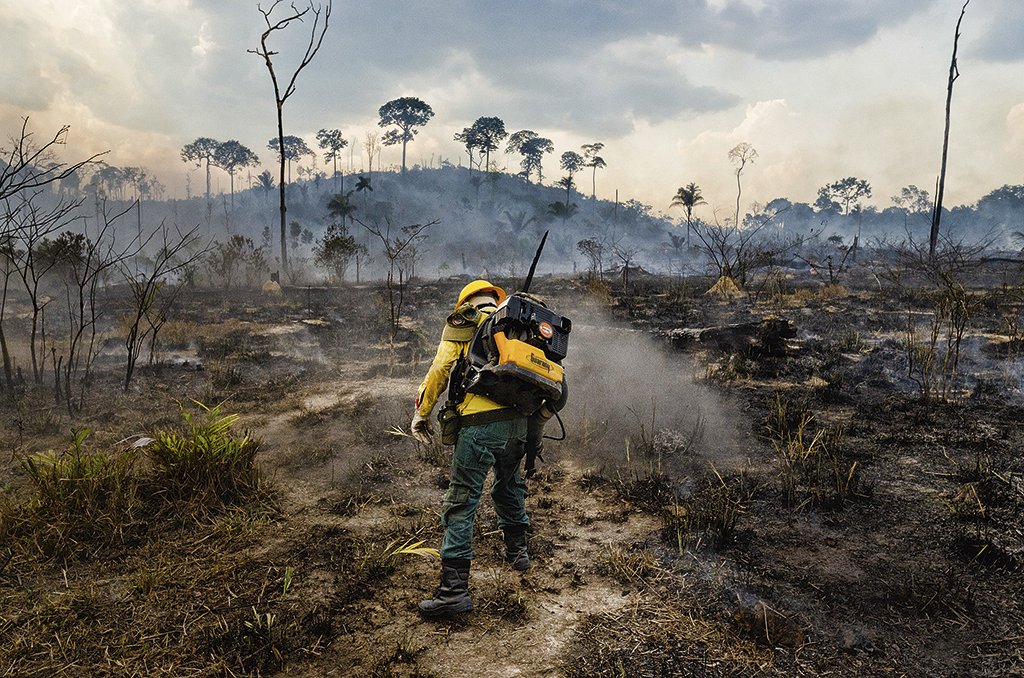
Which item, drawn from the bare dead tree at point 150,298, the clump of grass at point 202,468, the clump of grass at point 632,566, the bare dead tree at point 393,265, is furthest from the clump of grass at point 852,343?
the bare dead tree at point 150,298

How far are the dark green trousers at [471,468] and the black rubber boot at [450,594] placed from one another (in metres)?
0.05

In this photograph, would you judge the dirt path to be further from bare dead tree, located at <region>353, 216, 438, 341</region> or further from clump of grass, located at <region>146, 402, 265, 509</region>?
bare dead tree, located at <region>353, 216, 438, 341</region>

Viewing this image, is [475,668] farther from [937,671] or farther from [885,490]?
[885,490]

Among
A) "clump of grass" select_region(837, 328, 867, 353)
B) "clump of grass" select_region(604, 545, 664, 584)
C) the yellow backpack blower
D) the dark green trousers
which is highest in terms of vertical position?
the yellow backpack blower

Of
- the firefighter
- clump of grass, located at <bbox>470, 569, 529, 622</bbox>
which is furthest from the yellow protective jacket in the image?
clump of grass, located at <bbox>470, 569, 529, 622</bbox>

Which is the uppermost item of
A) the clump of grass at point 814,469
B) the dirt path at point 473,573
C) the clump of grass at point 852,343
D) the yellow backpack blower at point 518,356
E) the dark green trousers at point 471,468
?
the yellow backpack blower at point 518,356

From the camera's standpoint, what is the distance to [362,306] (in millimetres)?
15625

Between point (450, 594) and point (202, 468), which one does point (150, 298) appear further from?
point (450, 594)

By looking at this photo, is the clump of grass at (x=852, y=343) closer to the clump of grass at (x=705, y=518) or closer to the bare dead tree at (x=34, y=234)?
the clump of grass at (x=705, y=518)

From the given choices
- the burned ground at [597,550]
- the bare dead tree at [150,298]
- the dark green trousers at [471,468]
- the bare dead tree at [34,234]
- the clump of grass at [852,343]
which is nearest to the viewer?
the burned ground at [597,550]

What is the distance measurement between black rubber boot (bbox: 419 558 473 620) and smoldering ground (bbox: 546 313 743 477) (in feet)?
6.74

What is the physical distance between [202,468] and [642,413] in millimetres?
4262

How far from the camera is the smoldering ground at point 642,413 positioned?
470 cm

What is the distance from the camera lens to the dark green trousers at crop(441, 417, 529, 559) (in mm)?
2689
